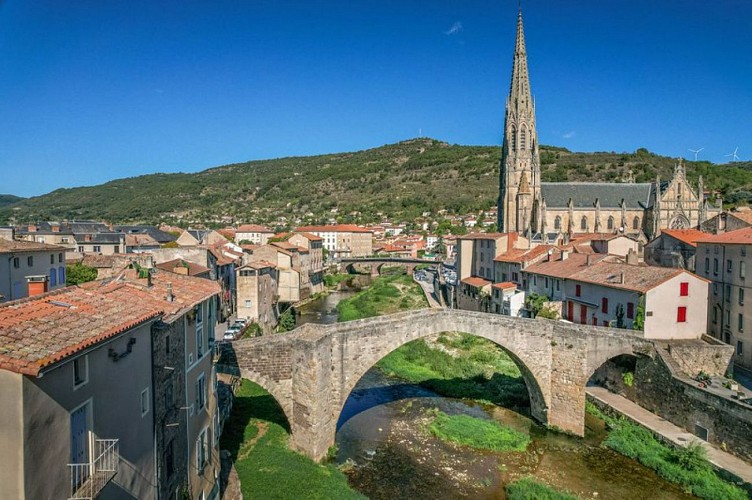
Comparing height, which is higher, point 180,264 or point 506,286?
point 180,264

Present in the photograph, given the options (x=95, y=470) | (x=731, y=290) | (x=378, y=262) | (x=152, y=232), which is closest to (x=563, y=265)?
(x=731, y=290)

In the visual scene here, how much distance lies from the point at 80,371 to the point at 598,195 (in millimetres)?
68911

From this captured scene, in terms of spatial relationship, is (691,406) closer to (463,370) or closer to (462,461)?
(462,461)

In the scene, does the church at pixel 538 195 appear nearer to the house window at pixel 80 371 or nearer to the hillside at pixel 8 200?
the house window at pixel 80 371

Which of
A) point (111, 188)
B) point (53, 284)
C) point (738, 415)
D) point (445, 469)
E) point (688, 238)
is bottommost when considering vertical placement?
point (445, 469)

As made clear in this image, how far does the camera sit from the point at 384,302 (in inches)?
2179

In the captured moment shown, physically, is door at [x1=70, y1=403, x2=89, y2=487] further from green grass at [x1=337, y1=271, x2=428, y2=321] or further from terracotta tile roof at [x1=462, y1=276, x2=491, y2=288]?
green grass at [x1=337, y1=271, x2=428, y2=321]

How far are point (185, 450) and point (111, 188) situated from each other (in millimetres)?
183970

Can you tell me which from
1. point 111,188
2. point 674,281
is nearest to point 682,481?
point 674,281

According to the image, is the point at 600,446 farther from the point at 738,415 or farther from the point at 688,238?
the point at 688,238

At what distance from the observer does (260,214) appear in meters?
151

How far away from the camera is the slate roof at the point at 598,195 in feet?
218

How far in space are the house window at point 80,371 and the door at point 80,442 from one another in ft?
1.26

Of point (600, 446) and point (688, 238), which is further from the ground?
point (688, 238)
